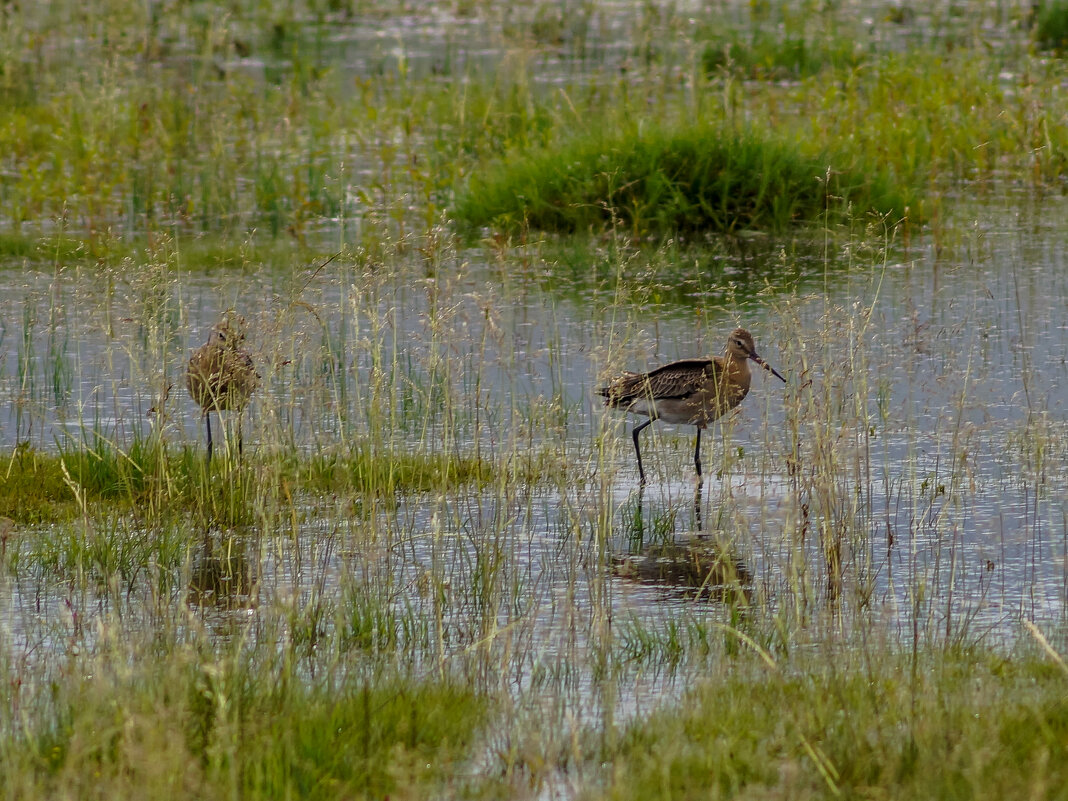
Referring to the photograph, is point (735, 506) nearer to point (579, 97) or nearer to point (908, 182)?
point (908, 182)

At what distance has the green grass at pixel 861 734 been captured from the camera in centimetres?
420

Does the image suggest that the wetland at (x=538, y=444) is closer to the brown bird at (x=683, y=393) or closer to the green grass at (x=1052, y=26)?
the brown bird at (x=683, y=393)

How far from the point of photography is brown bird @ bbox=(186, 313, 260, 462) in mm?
7441

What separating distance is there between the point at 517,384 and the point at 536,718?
16.6 ft

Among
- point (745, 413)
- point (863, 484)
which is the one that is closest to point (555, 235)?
point (745, 413)

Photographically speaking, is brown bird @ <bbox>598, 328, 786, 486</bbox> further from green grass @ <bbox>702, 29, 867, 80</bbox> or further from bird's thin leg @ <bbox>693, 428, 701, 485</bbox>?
green grass @ <bbox>702, 29, 867, 80</bbox>

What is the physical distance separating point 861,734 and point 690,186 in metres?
8.72

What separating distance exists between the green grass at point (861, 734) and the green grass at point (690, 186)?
7746 millimetres

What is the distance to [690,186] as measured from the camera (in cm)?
1283

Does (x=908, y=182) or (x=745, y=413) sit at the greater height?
(x=908, y=182)

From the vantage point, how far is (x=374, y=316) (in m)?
6.98

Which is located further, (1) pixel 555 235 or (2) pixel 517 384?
(1) pixel 555 235

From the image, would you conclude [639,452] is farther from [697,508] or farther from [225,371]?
[225,371]

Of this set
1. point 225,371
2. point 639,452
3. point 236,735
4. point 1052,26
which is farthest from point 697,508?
point 1052,26
